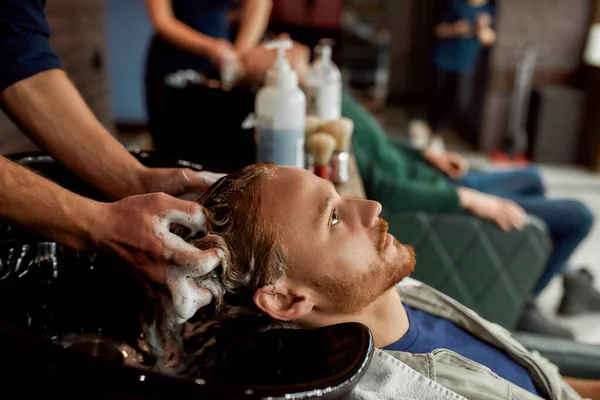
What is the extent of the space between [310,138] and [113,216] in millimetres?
768

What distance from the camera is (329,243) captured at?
3.19 ft

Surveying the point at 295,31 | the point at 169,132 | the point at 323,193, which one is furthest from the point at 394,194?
the point at 295,31

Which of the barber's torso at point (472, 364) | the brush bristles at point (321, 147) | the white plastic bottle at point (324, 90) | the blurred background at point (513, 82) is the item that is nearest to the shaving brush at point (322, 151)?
the brush bristles at point (321, 147)

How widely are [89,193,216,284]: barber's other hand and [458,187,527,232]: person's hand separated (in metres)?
1.40

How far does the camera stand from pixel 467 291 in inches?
79.7

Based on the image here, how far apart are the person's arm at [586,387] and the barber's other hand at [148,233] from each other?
37.4 inches

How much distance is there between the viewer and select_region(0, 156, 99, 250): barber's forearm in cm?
87

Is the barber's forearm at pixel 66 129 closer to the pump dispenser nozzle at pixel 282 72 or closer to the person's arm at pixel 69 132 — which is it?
the person's arm at pixel 69 132

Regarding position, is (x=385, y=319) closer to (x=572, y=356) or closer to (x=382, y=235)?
(x=382, y=235)

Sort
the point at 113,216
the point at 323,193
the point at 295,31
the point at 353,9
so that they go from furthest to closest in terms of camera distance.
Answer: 1. the point at 353,9
2. the point at 295,31
3. the point at 323,193
4. the point at 113,216

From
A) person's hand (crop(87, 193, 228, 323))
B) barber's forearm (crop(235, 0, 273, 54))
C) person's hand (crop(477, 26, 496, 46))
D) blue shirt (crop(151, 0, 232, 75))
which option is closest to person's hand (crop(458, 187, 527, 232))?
barber's forearm (crop(235, 0, 273, 54))

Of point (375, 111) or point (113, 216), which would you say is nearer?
point (113, 216)

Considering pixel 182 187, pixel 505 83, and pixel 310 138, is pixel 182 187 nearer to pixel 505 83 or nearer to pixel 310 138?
pixel 310 138

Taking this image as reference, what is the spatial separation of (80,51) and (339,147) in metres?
2.34
